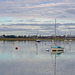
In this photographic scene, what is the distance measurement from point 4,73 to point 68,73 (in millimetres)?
7860

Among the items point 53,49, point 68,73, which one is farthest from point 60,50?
point 68,73

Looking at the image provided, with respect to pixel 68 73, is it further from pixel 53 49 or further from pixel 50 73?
pixel 53 49

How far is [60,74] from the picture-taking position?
896 inches

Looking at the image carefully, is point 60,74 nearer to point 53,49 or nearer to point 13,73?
point 13,73

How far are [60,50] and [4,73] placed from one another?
33735 millimetres

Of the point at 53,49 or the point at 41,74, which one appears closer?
the point at 41,74

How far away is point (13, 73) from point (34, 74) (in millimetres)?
2678

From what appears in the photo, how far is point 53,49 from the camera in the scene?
180ft

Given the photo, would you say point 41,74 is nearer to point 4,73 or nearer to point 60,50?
point 4,73

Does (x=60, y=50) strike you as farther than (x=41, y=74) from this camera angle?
Yes

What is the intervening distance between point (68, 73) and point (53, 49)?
31.3m

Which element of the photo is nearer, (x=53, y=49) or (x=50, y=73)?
(x=50, y=73)

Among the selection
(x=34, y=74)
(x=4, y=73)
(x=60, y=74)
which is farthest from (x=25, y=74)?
(x=60, y=74)

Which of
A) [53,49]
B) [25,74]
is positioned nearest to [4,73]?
[25,74]
